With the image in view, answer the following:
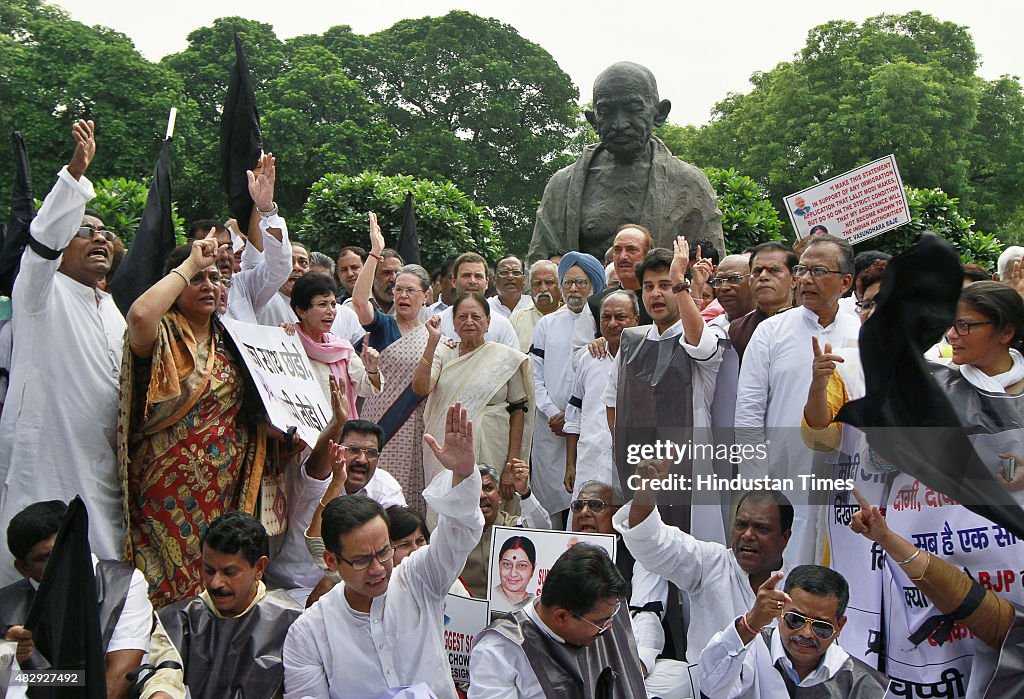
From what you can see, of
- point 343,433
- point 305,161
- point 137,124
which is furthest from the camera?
point 305,161

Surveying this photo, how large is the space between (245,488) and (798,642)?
7.98ft

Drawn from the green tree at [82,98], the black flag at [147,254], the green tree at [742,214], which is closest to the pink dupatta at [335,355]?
the black flag at [147,254]

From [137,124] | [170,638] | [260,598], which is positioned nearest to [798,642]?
[260,598]

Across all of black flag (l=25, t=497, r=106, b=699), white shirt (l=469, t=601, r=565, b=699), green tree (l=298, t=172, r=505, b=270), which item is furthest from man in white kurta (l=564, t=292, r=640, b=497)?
green tree (l=298, t=172, r=505, b=270)

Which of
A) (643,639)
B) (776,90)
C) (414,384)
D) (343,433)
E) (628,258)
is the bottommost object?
(643,639)

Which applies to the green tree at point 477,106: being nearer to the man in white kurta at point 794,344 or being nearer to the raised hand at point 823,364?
the man in white kurta at point 794,344

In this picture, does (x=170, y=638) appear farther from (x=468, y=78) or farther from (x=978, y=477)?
(x=468, y=78)

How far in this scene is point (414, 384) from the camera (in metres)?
6.89

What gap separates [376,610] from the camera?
4277 mm

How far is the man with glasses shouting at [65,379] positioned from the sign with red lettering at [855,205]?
513 cm

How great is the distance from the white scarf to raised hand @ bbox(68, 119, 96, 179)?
11.9ft

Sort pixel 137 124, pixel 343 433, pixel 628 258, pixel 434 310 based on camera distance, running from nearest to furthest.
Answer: pixel 343 433 < pixel 628 258 < pixel 434 310 < pixel 137 124

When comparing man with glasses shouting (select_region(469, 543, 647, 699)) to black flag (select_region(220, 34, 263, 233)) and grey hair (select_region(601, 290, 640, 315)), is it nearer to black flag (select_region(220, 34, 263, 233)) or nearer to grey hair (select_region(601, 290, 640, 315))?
grey hair (select_region(601, 290, 640, 315))

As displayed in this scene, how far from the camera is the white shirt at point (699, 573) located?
464cm
